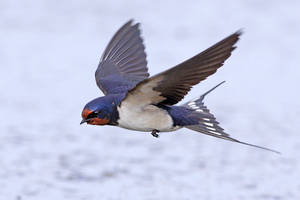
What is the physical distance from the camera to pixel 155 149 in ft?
17.9

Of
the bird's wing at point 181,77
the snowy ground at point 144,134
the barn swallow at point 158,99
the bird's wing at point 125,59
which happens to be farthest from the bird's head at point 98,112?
the snowy ground at point 144,134

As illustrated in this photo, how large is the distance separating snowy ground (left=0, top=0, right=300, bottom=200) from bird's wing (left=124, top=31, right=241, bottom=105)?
1.09 metres

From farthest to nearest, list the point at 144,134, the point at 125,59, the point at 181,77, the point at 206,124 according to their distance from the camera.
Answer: the point at 144,134 < the point at 125,59 < the point at 206,124 < the point at 181,77

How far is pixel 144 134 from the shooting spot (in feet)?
19.1

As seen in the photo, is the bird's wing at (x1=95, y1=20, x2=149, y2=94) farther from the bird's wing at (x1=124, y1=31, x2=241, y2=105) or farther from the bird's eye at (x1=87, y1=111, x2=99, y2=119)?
the bird's wing at (x1=124, y1=31, x2=241, y2=105)

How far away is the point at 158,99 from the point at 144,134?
2.06 metres

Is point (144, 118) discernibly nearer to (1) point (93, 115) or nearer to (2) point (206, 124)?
(1) point (93, 115)

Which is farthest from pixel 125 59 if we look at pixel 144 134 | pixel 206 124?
pixel 144 134

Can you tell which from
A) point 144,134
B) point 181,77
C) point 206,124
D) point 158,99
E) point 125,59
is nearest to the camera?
point 181,77

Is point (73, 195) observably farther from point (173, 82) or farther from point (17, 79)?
point (17, 79)

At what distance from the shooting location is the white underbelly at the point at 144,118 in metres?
3.79

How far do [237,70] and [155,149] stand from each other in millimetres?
1747

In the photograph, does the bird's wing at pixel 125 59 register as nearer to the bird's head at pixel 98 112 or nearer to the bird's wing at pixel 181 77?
the bird's head at pixel 98 112

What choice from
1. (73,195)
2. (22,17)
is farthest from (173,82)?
(22,17)
